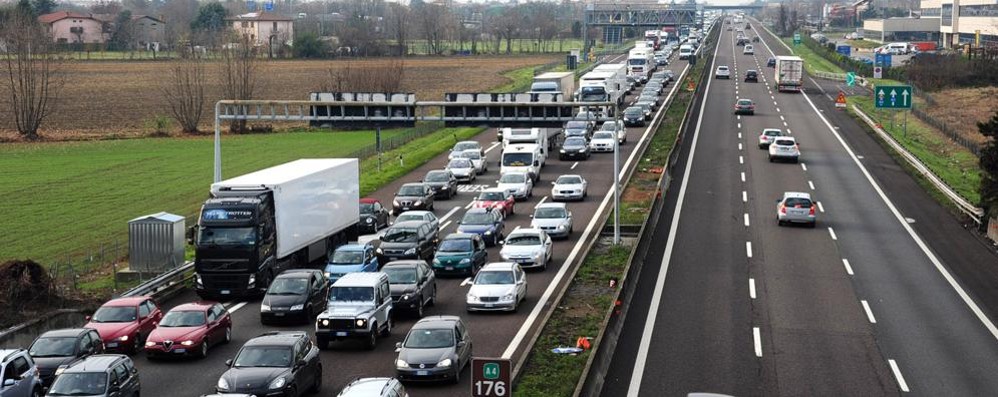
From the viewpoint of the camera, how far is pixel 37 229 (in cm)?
5369

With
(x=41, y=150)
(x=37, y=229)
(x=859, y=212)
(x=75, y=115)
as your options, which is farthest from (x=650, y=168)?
(x=75, y=115)

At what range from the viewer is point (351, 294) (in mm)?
32531

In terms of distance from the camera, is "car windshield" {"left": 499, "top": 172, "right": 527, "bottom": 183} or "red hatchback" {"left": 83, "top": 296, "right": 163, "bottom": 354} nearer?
"red hatchback" {"left": 83, "top": 296, "right": 163, "bottom": 354}

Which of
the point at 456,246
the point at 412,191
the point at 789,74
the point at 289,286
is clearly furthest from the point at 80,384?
the point at 789,74

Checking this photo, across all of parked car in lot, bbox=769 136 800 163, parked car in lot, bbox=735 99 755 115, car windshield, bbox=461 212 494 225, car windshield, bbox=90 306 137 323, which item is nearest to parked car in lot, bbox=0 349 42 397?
car windshield, bbox=90 306 137 323

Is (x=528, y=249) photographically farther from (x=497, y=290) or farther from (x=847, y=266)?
(x=847, y=266)

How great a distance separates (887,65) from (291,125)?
69395 millimetres

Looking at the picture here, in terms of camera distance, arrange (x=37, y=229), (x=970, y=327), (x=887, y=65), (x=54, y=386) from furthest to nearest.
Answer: (x=887, y=65)
(x=37, y=229)
(x=970, y=327)
(x=54, y=386)

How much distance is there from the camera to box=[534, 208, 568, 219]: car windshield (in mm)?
49375

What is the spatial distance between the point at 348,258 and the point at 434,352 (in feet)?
42.3

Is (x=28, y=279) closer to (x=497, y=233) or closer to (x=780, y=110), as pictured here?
(x=497, y=233)

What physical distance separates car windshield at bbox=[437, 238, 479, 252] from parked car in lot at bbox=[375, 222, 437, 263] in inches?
57.7

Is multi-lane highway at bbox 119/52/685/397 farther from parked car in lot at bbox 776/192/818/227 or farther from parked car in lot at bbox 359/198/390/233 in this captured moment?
parked car in lot at bbox 776/192/818/227

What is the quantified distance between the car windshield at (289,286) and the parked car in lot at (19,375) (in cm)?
920
